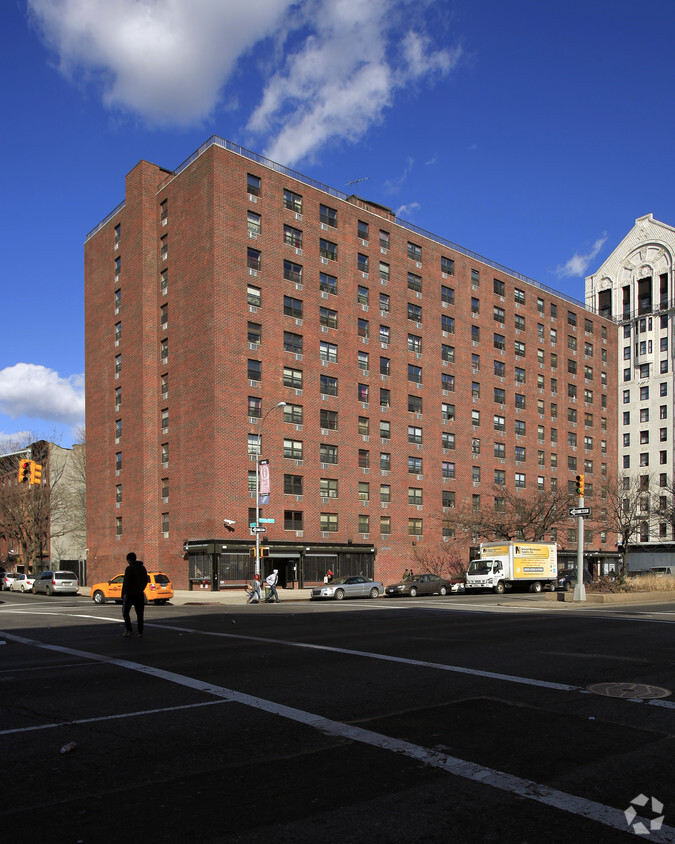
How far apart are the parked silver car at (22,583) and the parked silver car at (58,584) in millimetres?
4173

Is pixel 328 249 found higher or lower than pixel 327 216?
lower

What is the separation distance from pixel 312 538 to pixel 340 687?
43654mm

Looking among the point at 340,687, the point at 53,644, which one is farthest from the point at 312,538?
the point at 340,687

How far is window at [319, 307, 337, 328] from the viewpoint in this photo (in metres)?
55.6

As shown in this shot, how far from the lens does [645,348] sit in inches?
3748

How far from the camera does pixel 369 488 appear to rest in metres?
57.6

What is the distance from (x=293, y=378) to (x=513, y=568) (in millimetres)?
20362

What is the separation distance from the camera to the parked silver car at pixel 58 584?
162ft

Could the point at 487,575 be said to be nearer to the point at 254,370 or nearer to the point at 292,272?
the point at 254,370

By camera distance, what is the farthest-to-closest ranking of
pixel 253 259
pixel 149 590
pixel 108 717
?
pixel 253 259, pixel 149 590, pixel 108 717

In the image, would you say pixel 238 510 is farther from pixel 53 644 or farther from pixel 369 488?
pixel 53 644

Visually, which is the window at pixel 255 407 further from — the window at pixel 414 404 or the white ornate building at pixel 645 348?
the white ornate building at pixel 645 348

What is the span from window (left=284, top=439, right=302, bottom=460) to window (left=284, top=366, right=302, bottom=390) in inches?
158

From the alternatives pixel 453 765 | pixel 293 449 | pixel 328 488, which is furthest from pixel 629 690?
pixel 328 488
